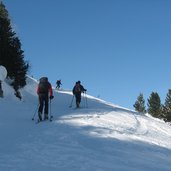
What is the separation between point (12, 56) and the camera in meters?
36.2

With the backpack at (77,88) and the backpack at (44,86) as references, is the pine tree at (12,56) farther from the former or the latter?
the backpack at (44,86)

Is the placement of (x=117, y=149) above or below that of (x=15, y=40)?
below

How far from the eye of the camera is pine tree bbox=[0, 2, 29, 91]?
3578 centimetres

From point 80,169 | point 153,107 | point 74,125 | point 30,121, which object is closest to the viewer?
point 80,169

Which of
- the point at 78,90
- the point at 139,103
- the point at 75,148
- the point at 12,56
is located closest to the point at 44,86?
the point at 75,148

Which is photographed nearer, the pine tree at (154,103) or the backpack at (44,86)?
the backpack at (44,86)

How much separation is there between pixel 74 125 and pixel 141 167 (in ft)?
24.5

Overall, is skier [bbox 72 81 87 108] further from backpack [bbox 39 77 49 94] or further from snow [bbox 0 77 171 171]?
snow [bbox 0 77 171 171]

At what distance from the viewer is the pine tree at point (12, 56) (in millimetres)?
35781

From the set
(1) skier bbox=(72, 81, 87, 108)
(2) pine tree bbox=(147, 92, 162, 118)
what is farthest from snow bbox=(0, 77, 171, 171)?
(2) pine tree bbox=(147, 92, 162, 118)

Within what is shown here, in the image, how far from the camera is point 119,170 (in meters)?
9.41

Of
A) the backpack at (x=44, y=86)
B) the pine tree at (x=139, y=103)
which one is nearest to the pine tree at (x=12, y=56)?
the backpack at (x=44, y=86)

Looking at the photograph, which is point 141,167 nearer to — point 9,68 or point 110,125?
point 110,125

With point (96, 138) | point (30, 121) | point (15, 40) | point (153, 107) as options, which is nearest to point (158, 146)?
point (96, 138)
